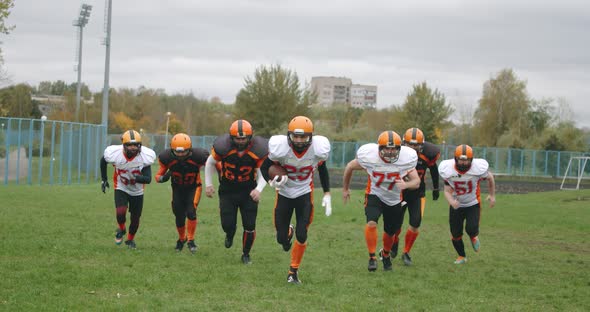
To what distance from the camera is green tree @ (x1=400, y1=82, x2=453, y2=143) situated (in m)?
62.9

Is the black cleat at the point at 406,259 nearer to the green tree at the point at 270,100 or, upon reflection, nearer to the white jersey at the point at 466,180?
the white jersey at the point at 466,180

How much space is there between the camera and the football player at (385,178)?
1052cm

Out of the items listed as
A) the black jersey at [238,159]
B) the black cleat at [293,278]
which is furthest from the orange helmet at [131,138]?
the black cleat at [293,278]

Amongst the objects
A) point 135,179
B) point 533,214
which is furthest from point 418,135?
point 533,214

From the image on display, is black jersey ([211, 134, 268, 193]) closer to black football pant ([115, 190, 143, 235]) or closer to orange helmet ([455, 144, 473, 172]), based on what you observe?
black football pant ([115, 190, 143, 235])

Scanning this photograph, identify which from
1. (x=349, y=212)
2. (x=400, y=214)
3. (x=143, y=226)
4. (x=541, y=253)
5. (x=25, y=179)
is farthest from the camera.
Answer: (x=25, y=179)

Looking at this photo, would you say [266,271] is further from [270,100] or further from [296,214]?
[270,100]

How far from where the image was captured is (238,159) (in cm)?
1070

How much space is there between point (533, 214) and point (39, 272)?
16.3m

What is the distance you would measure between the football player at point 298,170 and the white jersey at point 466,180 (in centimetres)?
260

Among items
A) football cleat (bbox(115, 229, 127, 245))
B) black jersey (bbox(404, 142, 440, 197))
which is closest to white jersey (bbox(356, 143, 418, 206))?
black jersey (bbox(404, 142, 440, 197))

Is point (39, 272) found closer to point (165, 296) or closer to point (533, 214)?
point (165, 296)

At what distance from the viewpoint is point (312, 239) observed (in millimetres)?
14375

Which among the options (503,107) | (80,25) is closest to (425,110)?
(503,107)
